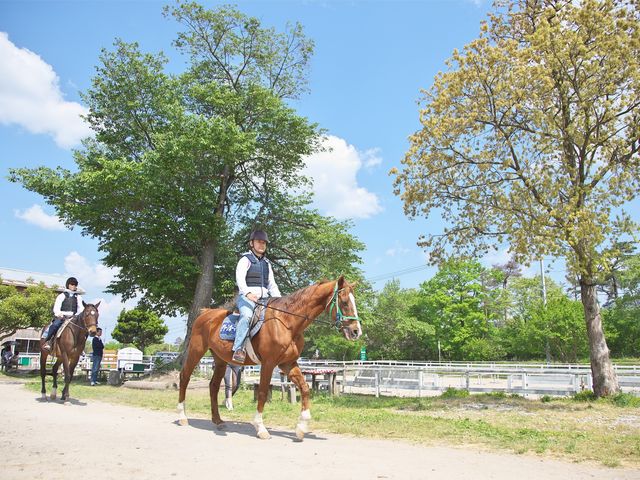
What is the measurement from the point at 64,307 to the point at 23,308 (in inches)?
841

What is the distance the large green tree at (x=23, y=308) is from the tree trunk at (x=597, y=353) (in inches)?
1235

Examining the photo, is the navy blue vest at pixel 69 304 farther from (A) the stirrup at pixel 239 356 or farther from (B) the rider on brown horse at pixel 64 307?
(A) the stirrup at pixel 239 356

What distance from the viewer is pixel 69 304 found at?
44.5ft

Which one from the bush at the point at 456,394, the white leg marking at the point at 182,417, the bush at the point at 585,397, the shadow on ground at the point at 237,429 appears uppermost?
the white leg marking at the point at 182,417

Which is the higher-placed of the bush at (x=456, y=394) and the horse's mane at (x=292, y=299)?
the horse's mane at (x=292, y=299)

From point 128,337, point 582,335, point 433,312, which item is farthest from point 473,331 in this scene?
point 128,337

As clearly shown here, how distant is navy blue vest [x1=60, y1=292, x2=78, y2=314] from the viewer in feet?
44.4

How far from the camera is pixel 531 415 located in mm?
11836

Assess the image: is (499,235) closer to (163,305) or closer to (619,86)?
(619,86)

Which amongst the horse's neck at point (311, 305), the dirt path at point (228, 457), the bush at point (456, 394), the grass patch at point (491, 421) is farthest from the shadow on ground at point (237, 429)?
the bush at point (456, 394)

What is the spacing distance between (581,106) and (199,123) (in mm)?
15115

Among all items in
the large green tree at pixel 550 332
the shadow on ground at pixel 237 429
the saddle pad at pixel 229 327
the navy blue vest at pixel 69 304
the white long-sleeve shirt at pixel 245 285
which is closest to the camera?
the shadow on ground at pixel 237 429

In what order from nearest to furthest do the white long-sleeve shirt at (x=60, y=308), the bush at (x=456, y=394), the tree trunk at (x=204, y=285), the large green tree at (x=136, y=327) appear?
the white long-sleeve shirt at (x=60, y=308), the bush at (x=456, y=394), the tree trunk at (x=204, y=285), the large green tree at (x=136, y=327)

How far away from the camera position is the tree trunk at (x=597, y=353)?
1447 cm
